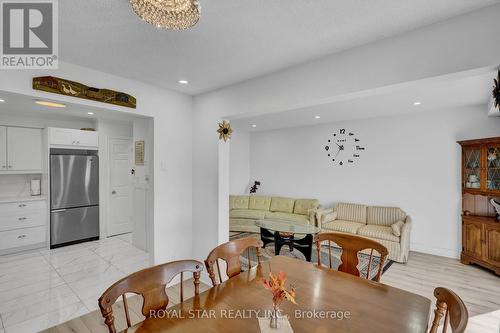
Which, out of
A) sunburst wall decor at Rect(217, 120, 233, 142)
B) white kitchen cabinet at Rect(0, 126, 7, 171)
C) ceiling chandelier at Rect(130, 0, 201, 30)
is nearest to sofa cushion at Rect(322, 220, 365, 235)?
sunburst wall decor at Rect(217, 120, 233, 142)

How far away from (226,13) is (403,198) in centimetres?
480

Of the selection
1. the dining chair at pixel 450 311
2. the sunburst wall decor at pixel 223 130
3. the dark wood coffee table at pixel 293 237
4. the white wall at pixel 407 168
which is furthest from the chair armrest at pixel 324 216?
the dining chair at pixel 450 311

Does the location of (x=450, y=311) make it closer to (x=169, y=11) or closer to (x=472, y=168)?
(x=169, y=11)

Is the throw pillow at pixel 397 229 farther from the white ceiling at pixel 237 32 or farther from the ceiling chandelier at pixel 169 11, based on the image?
the ceiling chandelier at pixel 169 11

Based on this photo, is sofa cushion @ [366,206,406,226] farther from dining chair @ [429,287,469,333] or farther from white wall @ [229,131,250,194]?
dining chair @ [429,287,469,333]

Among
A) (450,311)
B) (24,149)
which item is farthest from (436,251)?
(24,149)

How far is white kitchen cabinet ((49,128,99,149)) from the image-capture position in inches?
173

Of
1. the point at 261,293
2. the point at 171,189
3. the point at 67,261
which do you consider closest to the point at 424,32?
the point at 261,293

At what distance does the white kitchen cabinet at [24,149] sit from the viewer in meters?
4.23

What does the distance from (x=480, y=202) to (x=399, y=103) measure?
2.18 m

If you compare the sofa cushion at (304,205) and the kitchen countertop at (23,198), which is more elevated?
the kitchen countertop at (23,198)

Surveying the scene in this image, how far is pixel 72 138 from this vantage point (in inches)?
182

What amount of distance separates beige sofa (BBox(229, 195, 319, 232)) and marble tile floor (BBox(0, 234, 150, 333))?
7.56 feet

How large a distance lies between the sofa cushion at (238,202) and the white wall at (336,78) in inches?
117
